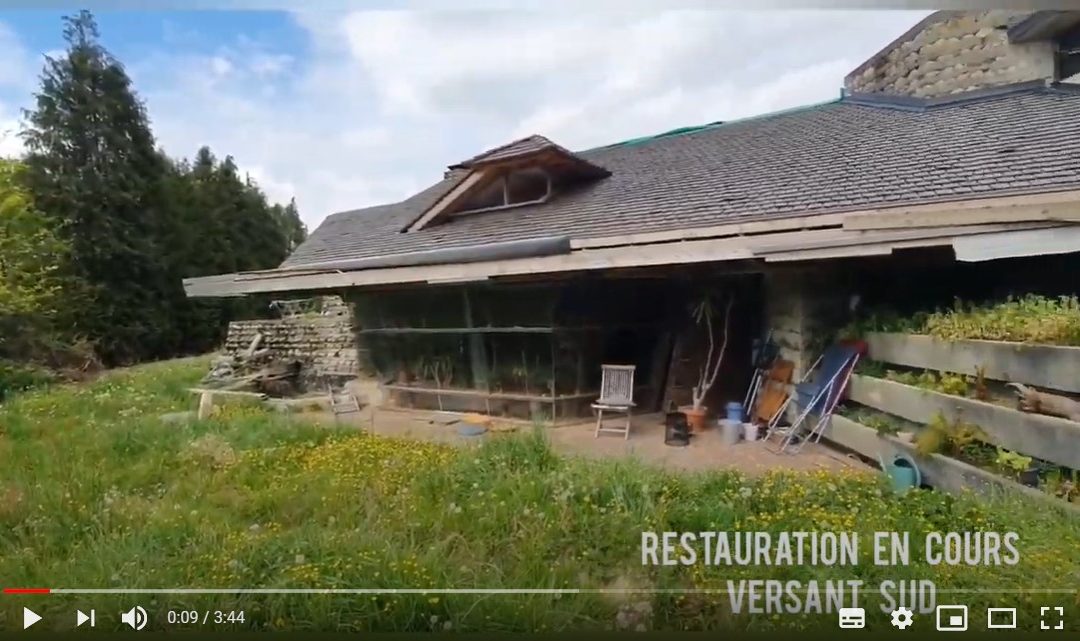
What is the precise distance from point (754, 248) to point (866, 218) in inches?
15.2

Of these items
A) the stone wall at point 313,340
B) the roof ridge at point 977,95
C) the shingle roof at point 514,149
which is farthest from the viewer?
the roof ridge at point 977,95

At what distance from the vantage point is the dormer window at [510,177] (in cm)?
273

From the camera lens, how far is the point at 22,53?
2.07 metres

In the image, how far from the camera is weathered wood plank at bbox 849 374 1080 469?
6.25ft

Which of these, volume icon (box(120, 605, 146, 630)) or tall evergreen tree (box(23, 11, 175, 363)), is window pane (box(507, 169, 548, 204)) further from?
volume icon (box(120, 605, 146, 630))

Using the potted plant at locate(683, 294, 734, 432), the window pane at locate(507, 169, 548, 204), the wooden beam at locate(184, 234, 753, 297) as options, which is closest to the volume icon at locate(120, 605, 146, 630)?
the wooden beam at locate(184, 234, 753, 297)

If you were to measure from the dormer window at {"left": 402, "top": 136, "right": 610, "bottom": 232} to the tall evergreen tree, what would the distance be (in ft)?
3.56

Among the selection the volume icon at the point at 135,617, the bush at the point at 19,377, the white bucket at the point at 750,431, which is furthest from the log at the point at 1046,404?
the bush at the point at 19,377

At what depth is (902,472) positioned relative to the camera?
89.0 inches

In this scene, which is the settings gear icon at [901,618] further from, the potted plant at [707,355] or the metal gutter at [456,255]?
the metal gutter at [456,255]

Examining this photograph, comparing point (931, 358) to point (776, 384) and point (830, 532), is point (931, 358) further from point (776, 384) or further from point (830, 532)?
point (830, 532)

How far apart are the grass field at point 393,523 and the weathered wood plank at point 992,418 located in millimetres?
193

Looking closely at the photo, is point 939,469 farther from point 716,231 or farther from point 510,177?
point 510,177

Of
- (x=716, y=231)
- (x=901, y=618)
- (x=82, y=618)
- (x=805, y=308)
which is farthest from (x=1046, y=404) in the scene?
(x=82, y=618)
